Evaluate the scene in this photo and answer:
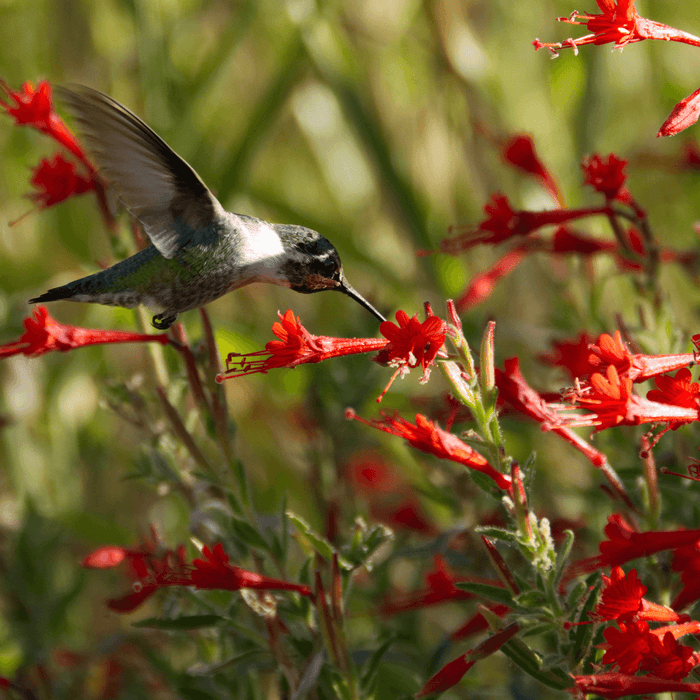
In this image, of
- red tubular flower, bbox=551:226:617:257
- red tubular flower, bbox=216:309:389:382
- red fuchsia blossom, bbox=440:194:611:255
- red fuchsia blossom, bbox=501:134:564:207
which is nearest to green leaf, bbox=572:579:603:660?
red tubular flower, bbox=216:309:389:382

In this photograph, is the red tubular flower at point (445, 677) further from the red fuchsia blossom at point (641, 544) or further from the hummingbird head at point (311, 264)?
the hummingbird head at point (311, 264)

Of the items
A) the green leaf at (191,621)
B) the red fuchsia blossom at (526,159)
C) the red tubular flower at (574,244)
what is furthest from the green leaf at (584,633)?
the red fuchsia blossom at (526,159)

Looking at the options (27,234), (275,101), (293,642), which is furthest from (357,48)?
(293,642)

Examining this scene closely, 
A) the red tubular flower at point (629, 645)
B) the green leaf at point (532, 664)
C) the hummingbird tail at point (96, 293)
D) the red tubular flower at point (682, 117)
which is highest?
the red tubular flower at point (682, 117)

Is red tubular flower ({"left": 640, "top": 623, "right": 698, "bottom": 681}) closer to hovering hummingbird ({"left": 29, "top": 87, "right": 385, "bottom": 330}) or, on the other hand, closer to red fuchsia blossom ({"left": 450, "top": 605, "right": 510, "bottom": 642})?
red fuchsia blossom ({"left": 450, "top": 605, "right": 510, "bottom": 642})

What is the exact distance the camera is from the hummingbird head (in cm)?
118

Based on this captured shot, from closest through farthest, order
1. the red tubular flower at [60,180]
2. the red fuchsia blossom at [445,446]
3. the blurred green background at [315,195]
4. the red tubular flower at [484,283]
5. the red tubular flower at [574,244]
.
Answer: the red fuchsia blossom at [445,446] → the red tubular flower at [60,180] → the red tubular flower at [574,244] → the red tubular flower at [484,283] → the blurred green background at [315,195]

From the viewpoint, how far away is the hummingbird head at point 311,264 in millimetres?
1183

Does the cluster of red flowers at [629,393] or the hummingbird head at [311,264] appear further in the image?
the hummingbird head at [311,264]

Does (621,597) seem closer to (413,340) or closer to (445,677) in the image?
(445,677)

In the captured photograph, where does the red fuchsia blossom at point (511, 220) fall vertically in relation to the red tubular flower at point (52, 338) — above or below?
below

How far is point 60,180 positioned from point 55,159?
39mm

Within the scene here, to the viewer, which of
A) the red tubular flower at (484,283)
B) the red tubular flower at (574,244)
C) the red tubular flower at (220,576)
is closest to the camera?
the red tubular flower at (220,576)

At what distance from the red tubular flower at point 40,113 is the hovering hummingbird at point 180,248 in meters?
0.19
